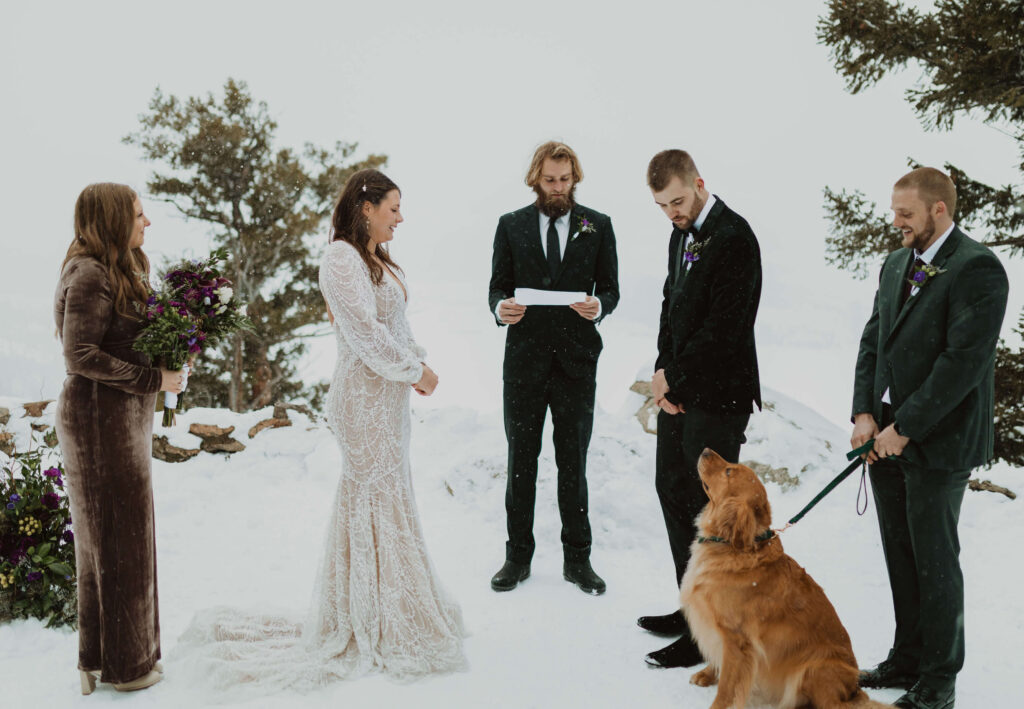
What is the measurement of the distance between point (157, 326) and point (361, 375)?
3.10 ft

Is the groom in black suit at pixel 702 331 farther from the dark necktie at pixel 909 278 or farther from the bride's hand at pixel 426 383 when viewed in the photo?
the bride's hand at pixel 426 383

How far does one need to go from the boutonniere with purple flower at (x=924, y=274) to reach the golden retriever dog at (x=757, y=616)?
1122mm

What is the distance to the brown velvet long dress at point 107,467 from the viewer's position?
3049mm

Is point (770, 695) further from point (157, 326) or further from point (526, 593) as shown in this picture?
point (157, 326)

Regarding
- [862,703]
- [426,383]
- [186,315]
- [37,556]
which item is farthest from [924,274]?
[37,556]

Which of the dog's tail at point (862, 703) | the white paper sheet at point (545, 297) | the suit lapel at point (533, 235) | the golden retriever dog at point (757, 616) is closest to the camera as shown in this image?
the dog's tail at point (862, 703)

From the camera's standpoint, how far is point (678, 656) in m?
3.64

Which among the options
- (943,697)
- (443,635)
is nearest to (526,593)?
(443,635)

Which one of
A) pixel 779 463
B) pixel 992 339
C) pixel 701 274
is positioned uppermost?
pixel 701 274

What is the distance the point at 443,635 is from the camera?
3666mm

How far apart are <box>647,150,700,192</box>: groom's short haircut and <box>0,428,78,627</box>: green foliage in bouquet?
12.9ft

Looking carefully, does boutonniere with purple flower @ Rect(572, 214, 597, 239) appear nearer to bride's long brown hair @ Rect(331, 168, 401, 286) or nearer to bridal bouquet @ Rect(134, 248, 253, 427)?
bride's long brown hair @ Rect(331, 168, 401, 286)

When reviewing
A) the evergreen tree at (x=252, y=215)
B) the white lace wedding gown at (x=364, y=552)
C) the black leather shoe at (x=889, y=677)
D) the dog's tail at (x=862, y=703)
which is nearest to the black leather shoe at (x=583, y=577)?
the white lace wedding gown at (x=364, y=552)

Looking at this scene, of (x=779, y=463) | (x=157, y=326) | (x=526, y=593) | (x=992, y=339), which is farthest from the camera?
(x=779, y=463)
